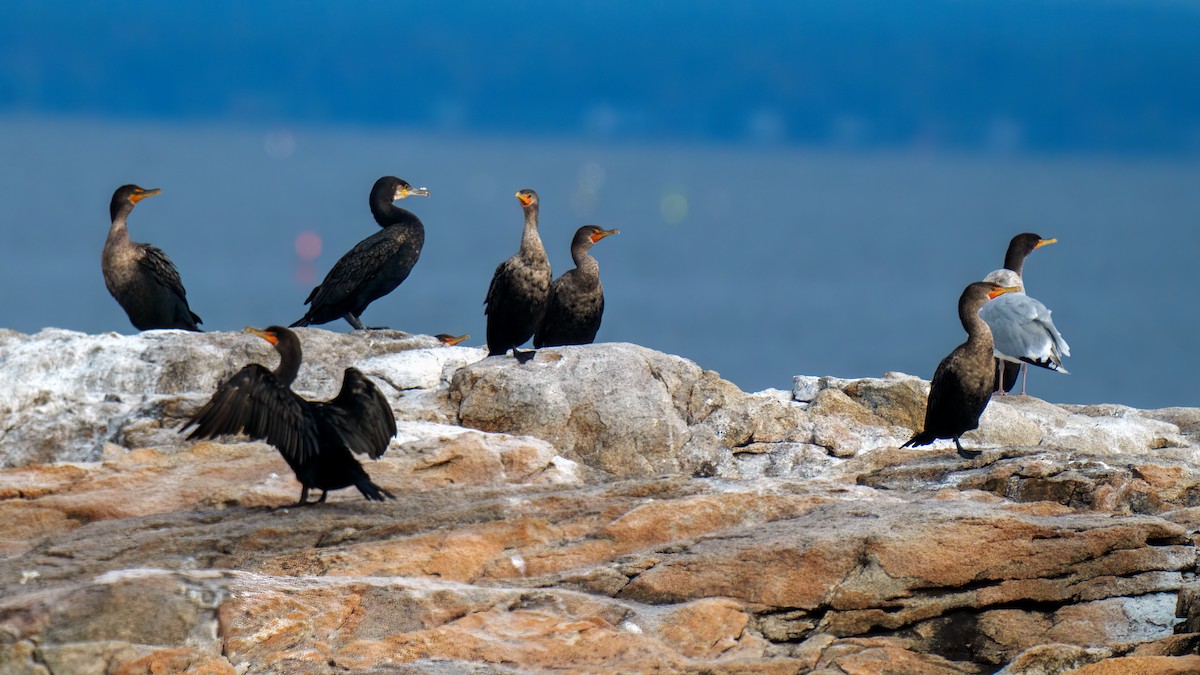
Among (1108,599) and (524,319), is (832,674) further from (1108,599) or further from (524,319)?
(524,319)

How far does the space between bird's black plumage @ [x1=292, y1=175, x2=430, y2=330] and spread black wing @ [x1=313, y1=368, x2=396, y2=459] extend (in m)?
5.31

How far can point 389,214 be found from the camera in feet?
44.5

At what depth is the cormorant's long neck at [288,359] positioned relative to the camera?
764 centimetres

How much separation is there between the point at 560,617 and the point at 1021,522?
2.17 meters

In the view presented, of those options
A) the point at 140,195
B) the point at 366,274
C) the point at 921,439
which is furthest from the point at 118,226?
the point at 921,439

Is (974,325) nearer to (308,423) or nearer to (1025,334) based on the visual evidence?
(1025,334)

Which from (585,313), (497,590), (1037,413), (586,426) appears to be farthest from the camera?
(585,313)

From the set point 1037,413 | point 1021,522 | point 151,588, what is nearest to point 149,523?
point 151,588

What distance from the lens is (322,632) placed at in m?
5.75

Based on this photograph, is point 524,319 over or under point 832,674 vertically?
over

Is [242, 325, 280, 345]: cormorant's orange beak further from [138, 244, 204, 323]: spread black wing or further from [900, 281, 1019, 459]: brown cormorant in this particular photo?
[138, 244, 204, 323]: spread black wing

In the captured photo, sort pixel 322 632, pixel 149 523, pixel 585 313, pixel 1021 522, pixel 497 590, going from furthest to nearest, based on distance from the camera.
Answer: pixel 585 313, pixel 149 523, pixel 1021 522, pixel 497 590, pixel 322 632

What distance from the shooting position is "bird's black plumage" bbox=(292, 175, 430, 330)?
12.9 metres

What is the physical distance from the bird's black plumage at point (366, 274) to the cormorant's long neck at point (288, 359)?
487cm
